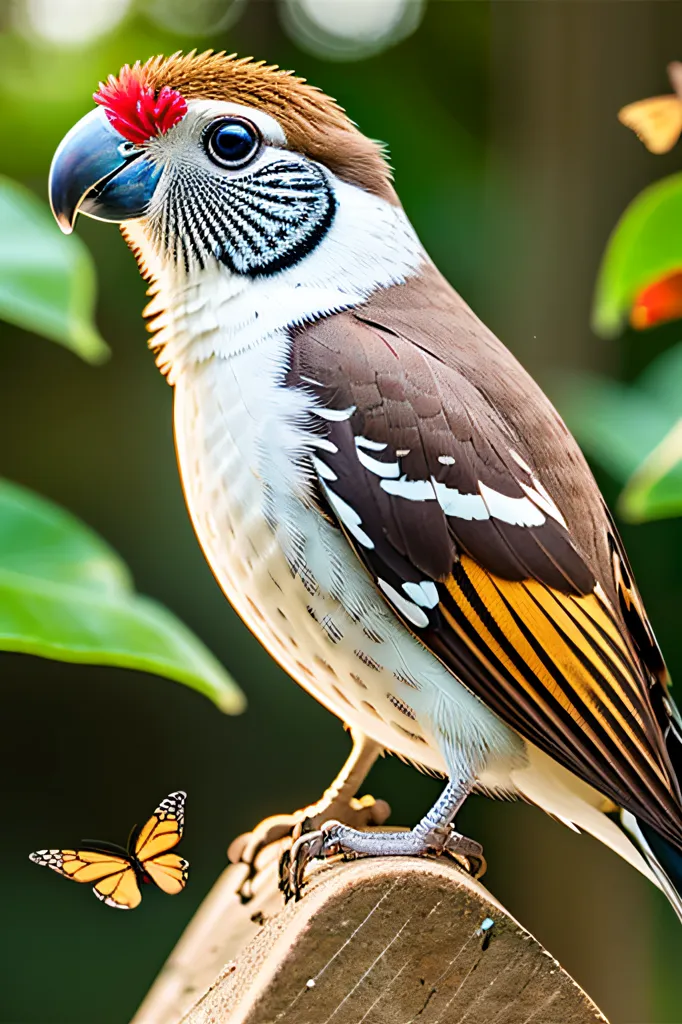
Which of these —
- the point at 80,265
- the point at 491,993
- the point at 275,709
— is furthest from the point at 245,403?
the point at 275,709

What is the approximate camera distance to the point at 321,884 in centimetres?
82

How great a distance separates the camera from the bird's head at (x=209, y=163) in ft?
3.00

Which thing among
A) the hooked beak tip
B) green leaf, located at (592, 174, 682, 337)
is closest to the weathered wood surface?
the hooked beak tip

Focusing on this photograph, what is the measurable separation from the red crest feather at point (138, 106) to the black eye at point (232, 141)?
0.03 metres

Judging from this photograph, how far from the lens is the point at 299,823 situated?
1.02 m

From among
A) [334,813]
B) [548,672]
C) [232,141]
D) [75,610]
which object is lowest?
[334,813]

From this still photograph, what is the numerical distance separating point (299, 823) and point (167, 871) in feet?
0.64

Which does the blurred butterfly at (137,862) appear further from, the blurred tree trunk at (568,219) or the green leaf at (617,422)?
the blurred tree trunk at (568,219)

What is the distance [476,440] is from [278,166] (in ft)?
0.96

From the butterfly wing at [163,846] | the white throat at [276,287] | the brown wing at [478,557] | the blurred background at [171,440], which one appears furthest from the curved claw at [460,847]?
the blurred background at [171,440]

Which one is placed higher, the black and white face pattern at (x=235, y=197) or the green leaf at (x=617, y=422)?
the black and white face pattern at (x=235, y=197)

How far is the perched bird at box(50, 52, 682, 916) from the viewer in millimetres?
863

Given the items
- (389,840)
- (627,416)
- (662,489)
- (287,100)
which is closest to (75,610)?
(389,840)

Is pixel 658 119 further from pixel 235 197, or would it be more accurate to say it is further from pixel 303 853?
pixel 303 853
